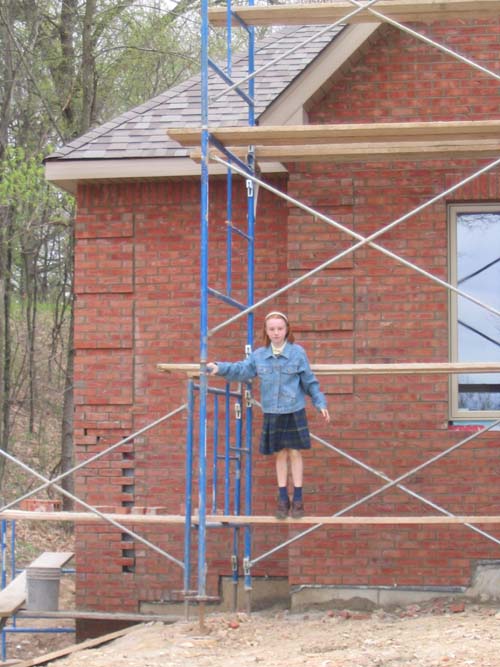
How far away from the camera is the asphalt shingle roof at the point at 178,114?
37.2ft

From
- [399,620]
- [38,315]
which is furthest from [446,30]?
[38,315]

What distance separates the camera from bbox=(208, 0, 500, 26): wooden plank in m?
9.80

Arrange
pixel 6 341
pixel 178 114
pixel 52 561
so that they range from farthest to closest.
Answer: pixel 6 341 → pixel 178 114 → pixel 52 561

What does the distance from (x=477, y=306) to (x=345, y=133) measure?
238cm

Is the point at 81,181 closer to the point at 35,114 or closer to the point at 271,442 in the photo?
the point at 271,442

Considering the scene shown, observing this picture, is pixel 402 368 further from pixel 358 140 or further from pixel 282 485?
pixel 358 140

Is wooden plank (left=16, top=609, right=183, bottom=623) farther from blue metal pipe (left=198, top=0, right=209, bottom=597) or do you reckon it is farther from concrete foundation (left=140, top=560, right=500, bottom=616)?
blue metal pipe (left=198, top=0, right=209, bottom=597)

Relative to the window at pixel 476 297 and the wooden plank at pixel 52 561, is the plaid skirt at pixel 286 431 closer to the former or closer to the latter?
the window at pixel 476 297

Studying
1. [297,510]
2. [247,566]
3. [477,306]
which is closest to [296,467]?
[297,510]

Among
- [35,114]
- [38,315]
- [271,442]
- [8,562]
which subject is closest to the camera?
[271,442]

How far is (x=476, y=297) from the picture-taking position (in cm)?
1102

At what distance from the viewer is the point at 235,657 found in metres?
8.52

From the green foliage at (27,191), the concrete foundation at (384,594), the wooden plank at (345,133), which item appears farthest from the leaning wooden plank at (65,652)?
the green foliage at (27,191)

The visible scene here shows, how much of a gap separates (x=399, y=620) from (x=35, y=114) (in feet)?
50.5
